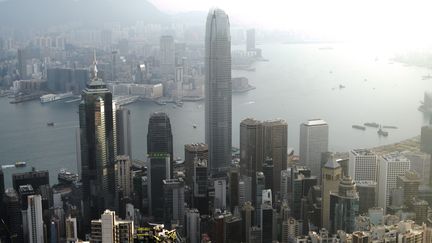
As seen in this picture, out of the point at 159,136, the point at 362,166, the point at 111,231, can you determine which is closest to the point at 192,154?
the point at 159,136

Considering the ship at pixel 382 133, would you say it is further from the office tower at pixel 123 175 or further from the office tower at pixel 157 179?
the office tower at pixel 123 175

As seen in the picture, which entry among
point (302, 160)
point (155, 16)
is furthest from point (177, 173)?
point (155, 16)

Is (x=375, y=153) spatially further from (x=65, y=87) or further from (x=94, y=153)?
(x=65, y=87)

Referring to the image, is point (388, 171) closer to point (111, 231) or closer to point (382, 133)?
point (382, 133)

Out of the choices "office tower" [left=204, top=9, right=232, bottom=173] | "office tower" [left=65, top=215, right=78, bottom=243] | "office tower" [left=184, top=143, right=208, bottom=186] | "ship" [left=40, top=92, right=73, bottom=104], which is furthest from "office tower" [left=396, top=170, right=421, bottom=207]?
"ship" [left=40, top=92, right=73, bottom=104]

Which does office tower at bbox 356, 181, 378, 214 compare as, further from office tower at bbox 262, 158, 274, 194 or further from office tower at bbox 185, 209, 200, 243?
office tower at bbox 185, 209, 200, 243

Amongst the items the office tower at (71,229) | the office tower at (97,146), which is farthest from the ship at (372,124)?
the office tower at (71,229)
